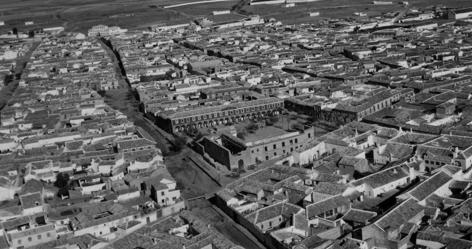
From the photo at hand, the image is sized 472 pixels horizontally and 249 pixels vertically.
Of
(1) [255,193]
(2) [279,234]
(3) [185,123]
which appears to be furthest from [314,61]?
(2) [279,234]

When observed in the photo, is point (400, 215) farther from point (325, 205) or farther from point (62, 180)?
point (62, 180)

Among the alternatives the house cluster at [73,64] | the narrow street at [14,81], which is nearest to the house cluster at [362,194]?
the house cluster at [73,64]

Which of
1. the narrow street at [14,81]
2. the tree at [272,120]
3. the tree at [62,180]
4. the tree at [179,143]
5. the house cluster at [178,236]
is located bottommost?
the narrow street at [14,81]

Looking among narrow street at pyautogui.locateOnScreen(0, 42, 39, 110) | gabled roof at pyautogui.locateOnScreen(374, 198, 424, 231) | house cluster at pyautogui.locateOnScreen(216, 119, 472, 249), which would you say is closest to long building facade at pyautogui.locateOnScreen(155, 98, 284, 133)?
house cluster at pyautogui.locateOnScreen(216, 119, 472, 249)

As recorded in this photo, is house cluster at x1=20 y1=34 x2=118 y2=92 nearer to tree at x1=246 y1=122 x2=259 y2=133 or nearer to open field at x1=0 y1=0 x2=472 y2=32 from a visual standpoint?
A: open field at x1=0 y1=0 x2=472 y2=32

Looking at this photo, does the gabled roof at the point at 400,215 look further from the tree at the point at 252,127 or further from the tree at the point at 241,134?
the tree at the point at 252,127

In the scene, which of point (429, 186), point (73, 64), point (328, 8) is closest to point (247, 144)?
point (429, 186)
